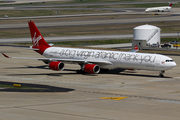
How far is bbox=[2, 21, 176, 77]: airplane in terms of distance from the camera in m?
59.8

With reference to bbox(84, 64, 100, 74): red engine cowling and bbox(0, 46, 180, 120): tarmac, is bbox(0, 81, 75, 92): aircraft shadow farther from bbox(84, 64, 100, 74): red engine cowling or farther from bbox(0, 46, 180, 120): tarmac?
bbox(84, 64, 100, 74): red engine cowling

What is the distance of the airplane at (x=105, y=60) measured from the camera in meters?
59.8

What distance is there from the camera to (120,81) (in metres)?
57.0

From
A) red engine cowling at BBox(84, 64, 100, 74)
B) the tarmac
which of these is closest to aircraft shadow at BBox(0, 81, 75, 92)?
the tarmac

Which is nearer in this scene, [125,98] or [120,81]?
[125,98]

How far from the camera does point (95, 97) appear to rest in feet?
141

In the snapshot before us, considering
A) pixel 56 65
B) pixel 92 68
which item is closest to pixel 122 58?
pixel 92 68

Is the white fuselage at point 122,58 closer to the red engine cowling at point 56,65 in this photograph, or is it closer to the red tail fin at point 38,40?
the red tail fin at point 38,40

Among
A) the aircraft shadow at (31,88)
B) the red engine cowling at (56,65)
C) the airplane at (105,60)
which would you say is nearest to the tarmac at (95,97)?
the red engine cowling at (56,65)

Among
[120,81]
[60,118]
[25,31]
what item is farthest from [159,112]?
[25,31]

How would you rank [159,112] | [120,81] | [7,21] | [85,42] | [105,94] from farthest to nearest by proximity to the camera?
[7,21] → [85,42] → [120,81] → [105,94] → [159,112]

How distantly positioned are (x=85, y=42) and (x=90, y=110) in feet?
305

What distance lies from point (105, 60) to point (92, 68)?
11.9 ft

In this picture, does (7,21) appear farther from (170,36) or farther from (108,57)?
(108,57)
